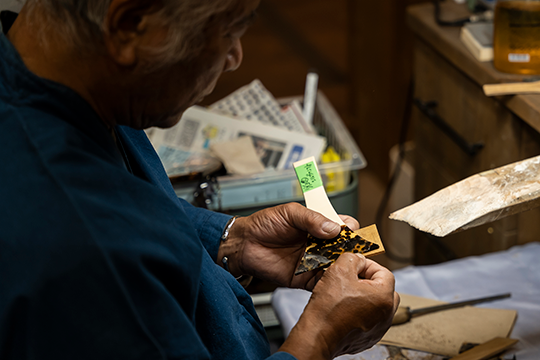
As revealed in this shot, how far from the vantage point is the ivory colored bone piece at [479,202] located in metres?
0.64

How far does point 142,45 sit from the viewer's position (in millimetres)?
454

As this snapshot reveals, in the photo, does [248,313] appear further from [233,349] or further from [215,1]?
[215,1]

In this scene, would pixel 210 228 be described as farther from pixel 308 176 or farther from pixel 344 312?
pixel 344 312

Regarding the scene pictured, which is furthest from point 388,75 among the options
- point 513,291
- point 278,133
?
point 513,291

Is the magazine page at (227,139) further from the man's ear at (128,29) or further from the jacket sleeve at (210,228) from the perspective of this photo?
the man's ear at (128,29)

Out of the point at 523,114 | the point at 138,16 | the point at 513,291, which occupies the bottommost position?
the point at 513,291

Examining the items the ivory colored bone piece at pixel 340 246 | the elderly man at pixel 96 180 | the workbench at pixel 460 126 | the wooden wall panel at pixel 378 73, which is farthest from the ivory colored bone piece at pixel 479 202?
the wooden wall panel at pixel 378 73

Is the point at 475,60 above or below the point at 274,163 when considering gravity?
above

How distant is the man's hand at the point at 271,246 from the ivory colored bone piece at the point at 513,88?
51cm

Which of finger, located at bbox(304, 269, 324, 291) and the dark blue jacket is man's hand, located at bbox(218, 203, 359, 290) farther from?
the dark blue jacket

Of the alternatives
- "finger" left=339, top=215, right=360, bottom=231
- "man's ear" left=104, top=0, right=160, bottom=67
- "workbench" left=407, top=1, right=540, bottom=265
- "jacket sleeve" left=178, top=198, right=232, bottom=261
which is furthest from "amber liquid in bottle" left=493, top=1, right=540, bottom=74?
"man's ear" left=104, top=0, right=160, bottom=67

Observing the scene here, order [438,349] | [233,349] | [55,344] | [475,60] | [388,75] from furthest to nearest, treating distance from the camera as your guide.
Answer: [388,75] → [475,60] → [438,349] → [233,349] → [55,344]

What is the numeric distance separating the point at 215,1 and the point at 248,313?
1.44ft

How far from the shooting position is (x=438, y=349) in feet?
2.84
